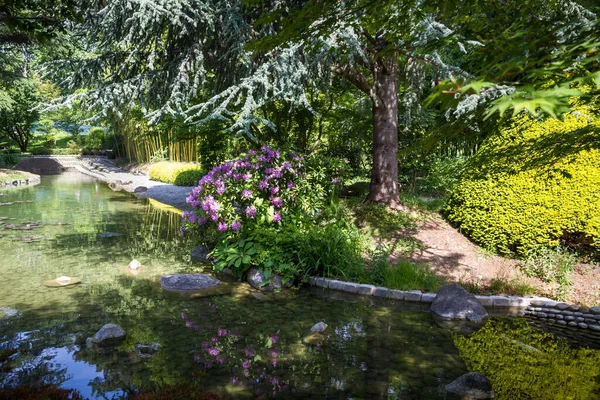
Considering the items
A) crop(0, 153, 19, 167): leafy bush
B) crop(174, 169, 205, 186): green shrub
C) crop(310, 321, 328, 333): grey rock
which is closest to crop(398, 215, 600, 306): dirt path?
crop(310, 321, 328, 333): grey rock

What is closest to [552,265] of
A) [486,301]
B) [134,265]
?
[486,301]

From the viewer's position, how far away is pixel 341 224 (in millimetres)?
8109

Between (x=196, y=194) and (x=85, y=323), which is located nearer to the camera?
(x=85, y=323)

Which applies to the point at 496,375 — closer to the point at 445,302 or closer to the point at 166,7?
the point at 445,302

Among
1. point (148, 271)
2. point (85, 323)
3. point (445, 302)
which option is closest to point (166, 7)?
point (148, 271)

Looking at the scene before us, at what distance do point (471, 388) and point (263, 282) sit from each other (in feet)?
11.6

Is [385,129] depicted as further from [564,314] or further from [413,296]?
[564,314]

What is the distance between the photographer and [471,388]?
3730 mm

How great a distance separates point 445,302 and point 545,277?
77.0 inches

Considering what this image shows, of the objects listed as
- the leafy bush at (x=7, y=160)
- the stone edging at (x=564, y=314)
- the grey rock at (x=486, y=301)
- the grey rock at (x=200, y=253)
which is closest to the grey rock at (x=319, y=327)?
the grey rock at (x=486, y=301)

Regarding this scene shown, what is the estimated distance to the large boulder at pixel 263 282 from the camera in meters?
6.58

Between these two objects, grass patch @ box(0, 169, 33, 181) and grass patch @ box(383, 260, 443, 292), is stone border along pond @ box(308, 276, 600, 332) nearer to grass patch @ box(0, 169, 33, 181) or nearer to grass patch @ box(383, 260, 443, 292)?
grass patch @ box(383, 260, 443, 292)

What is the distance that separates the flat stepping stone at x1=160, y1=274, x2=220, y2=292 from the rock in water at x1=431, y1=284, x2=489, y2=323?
3277mm

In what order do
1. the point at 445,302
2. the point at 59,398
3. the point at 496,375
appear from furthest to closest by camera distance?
the point at 445,302, the point at 496,375, the point at 59,398
